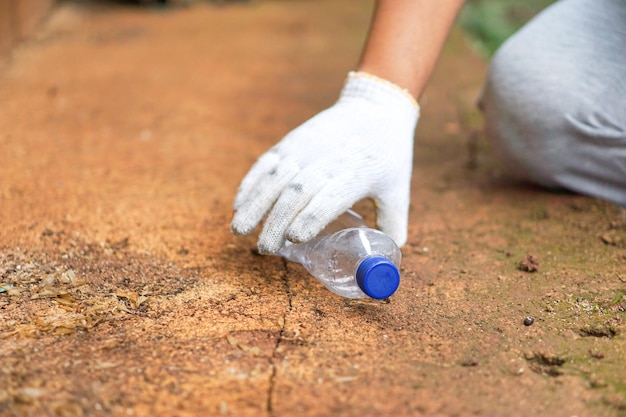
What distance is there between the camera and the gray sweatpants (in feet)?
6.24

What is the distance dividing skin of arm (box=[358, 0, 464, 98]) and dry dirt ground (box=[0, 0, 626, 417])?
1.38 ft

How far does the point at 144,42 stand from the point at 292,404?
3283mm

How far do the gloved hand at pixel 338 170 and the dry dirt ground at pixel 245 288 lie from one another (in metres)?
0.14

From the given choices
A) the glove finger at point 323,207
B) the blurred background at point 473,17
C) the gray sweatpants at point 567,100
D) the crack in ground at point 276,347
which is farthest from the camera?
the blurred background at point 473,17

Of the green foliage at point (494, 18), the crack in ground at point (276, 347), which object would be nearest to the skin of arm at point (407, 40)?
the crack in ground at point (276, 347)

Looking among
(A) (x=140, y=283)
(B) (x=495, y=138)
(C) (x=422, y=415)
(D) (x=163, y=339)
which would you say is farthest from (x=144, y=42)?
(C) (x=422, y=415)

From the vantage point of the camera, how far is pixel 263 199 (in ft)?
4.98

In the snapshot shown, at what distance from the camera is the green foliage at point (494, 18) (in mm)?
4565

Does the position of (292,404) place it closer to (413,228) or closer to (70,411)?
(70,411)

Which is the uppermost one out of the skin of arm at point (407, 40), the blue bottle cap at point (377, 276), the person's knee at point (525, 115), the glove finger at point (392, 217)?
the skin of arm at point (407, 40)

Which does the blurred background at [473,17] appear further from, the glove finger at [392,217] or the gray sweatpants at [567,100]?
the glove finger at [392,217]

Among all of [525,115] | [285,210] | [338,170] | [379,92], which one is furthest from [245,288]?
[525,115]

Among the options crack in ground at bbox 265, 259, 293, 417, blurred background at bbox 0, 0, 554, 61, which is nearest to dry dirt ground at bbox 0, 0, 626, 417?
crack in ground at bbox 265, 259, 293, 417

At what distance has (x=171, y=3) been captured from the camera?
508 cm
